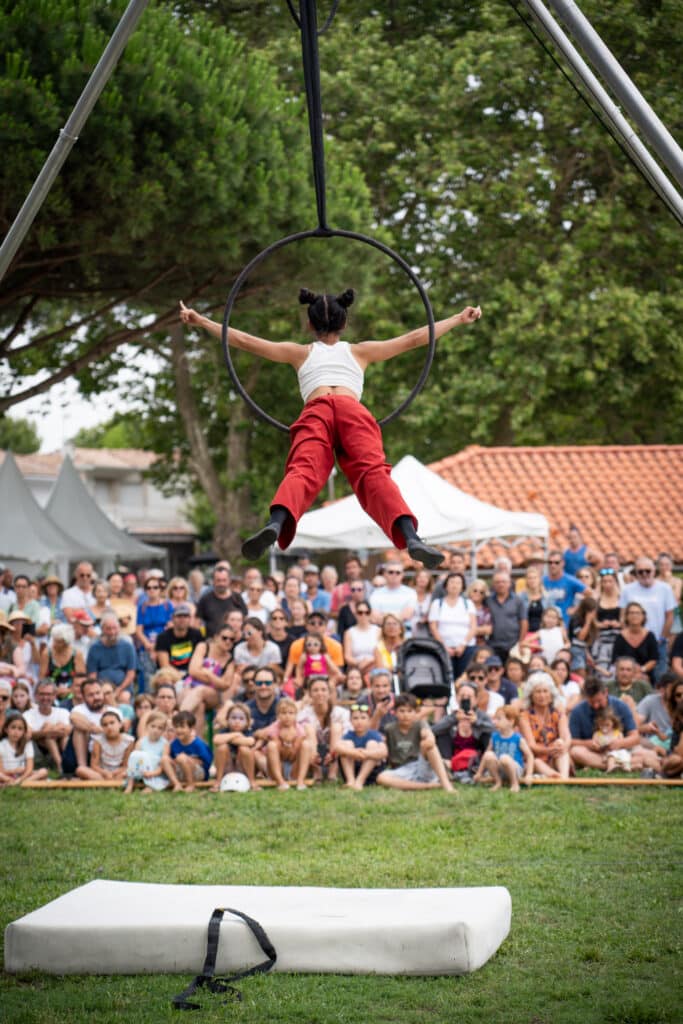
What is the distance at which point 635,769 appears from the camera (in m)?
8.30

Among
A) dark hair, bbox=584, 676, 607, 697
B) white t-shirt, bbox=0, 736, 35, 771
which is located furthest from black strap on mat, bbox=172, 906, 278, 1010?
white t-shirt, bbox=0, 736, 35, 771

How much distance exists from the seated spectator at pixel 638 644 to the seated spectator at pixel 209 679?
277 centimetres

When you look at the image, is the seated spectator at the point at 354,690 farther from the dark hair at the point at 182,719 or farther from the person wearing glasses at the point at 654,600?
the person wearing glasses at the point at 654,600

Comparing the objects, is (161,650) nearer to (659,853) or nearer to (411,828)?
(411,828)

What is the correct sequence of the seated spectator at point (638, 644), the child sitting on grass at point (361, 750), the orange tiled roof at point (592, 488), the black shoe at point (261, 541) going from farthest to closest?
1. the orange tiled roof at point (592, 488)
2. the seated spectator at point (638, 644)
3. the child sitting on grass at point (361, 750)
4. the black shoe at point (261, 541)

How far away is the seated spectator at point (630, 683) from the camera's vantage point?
8.48m

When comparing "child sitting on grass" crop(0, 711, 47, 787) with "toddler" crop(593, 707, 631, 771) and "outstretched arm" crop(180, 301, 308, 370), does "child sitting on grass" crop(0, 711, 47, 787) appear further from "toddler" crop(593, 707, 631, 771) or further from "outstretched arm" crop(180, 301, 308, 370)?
"outstretched arm" crop(180, 301, 308, 370)

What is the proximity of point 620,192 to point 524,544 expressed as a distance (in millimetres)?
4874

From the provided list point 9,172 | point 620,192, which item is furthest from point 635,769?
point 620,192

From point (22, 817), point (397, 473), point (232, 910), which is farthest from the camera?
point (397, 473)

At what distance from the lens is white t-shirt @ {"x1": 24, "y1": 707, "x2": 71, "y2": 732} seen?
28.7 ft

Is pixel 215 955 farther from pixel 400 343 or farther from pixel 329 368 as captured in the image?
pixel 400 343

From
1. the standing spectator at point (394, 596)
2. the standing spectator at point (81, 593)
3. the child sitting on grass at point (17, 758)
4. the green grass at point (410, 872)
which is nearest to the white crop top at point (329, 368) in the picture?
the green grass at point (410, 872)

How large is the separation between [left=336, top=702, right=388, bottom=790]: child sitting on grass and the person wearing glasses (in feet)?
7.81
